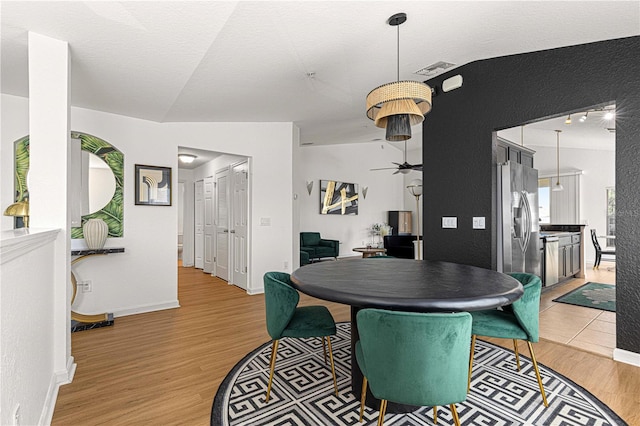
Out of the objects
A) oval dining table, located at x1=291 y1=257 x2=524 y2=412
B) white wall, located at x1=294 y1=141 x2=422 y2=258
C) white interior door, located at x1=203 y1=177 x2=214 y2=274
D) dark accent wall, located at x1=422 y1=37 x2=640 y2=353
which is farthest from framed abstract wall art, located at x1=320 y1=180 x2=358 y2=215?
oval dining table, located at x1=291 y1=257 x2=524 y2=412

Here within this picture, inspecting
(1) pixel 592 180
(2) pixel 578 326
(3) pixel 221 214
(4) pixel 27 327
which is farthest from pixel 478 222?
(1) pixel 592 180

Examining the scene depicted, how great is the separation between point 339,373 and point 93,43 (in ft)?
9.25

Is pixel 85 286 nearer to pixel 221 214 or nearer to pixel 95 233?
pixel 95 233

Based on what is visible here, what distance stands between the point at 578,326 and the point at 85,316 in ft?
16.2

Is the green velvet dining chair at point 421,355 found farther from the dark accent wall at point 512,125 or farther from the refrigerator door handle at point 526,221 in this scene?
the refrigerator door handle at point 526,221

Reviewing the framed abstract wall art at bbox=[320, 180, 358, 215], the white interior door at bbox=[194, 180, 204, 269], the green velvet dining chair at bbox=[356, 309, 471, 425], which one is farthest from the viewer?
the framed abstract wall art at bbox=[320, 180, 358, 215]

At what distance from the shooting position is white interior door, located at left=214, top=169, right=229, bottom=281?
5.89m

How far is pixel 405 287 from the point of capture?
1.73 meters

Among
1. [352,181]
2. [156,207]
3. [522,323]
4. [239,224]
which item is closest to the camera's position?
[522,323]

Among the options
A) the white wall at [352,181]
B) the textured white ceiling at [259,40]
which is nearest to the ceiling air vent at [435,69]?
the textured white ceiling at [259,40]

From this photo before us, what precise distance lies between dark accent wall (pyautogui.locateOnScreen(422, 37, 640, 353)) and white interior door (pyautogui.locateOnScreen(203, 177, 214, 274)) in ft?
14.2

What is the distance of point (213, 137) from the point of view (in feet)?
14.9

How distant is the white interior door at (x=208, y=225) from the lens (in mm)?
6602

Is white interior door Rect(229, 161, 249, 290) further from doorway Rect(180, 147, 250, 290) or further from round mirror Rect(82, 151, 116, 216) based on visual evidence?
round mirror Rect(82, 151, 116, 216)
